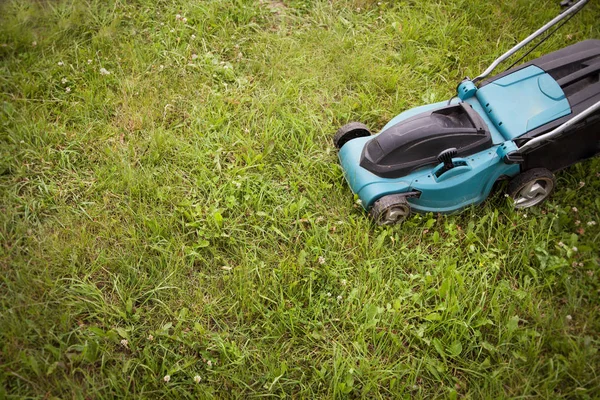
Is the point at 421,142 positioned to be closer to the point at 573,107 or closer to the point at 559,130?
the point at 559,130

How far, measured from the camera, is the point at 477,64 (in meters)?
3.68

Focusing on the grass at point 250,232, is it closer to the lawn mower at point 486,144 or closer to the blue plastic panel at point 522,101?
the lawn mower at point 486,144

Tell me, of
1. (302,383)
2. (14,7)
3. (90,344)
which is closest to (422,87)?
(302,383)

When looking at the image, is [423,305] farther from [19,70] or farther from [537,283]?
[19,70]

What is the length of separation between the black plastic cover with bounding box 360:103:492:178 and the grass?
316 mm

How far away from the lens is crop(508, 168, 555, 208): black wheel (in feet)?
9.18

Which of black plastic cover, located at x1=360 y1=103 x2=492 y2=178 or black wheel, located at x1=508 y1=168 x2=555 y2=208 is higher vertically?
black plastic cover, located at x1=360 y1=103 x2=492 y2=178

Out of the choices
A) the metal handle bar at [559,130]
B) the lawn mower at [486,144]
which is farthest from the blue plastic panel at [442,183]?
the metal handle bar at [559,130]

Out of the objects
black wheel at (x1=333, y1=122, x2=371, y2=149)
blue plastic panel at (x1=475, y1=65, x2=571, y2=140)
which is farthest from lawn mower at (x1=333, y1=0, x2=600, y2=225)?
black wheel at (x1=333, y1=122, x2=371, y2=149)

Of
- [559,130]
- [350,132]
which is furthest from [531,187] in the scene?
[350,132]

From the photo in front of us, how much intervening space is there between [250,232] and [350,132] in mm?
844

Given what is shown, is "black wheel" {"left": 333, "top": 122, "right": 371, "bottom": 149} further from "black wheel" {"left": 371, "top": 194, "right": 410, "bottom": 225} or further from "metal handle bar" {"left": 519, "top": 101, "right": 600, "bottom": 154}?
"metal handle bar" {"left": 519, "top": 101, "right": 600, "bottom": 154}

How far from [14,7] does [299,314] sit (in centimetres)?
306

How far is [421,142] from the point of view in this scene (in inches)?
106
